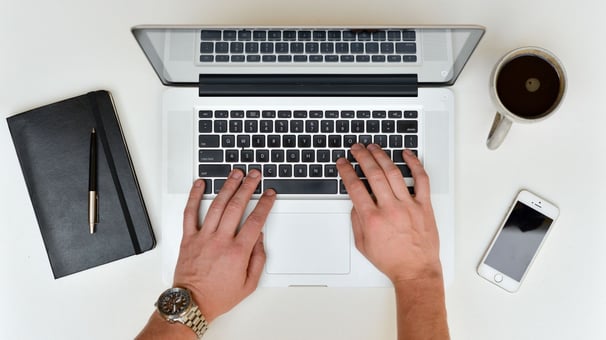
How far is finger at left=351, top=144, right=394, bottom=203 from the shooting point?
0.74 m

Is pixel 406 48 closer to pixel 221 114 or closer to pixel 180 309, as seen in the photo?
pixel 221 114

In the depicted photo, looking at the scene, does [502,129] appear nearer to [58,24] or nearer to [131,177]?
[131,177]

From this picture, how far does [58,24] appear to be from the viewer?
81 cm

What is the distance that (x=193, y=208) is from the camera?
75 cm

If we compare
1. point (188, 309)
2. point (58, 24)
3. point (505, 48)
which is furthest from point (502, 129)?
point (58, 24)

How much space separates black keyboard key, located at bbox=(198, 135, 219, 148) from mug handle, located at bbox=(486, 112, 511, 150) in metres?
0.45

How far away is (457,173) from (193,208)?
443 mm

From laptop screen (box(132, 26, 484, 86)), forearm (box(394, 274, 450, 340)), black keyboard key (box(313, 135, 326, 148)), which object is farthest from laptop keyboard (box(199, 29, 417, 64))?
forearm (box(394, 274, 450, 340))

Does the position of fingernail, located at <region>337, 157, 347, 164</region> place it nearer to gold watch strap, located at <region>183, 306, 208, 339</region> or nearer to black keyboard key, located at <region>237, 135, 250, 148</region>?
black keyboard key, located at <region>237, 135, 250, 148</region>

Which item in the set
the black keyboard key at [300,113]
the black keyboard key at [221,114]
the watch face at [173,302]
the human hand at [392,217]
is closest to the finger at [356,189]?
the human hand at [392,217]

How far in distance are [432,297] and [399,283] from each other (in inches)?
2.1

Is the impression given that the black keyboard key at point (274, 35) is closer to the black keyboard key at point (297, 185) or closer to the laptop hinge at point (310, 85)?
the laptop hinge at point (310, 85)

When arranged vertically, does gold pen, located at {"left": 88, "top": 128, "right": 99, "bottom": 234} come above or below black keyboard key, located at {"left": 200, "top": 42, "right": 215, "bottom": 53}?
below

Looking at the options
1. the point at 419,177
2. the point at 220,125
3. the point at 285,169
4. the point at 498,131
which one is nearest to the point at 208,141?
the point at 220,125
